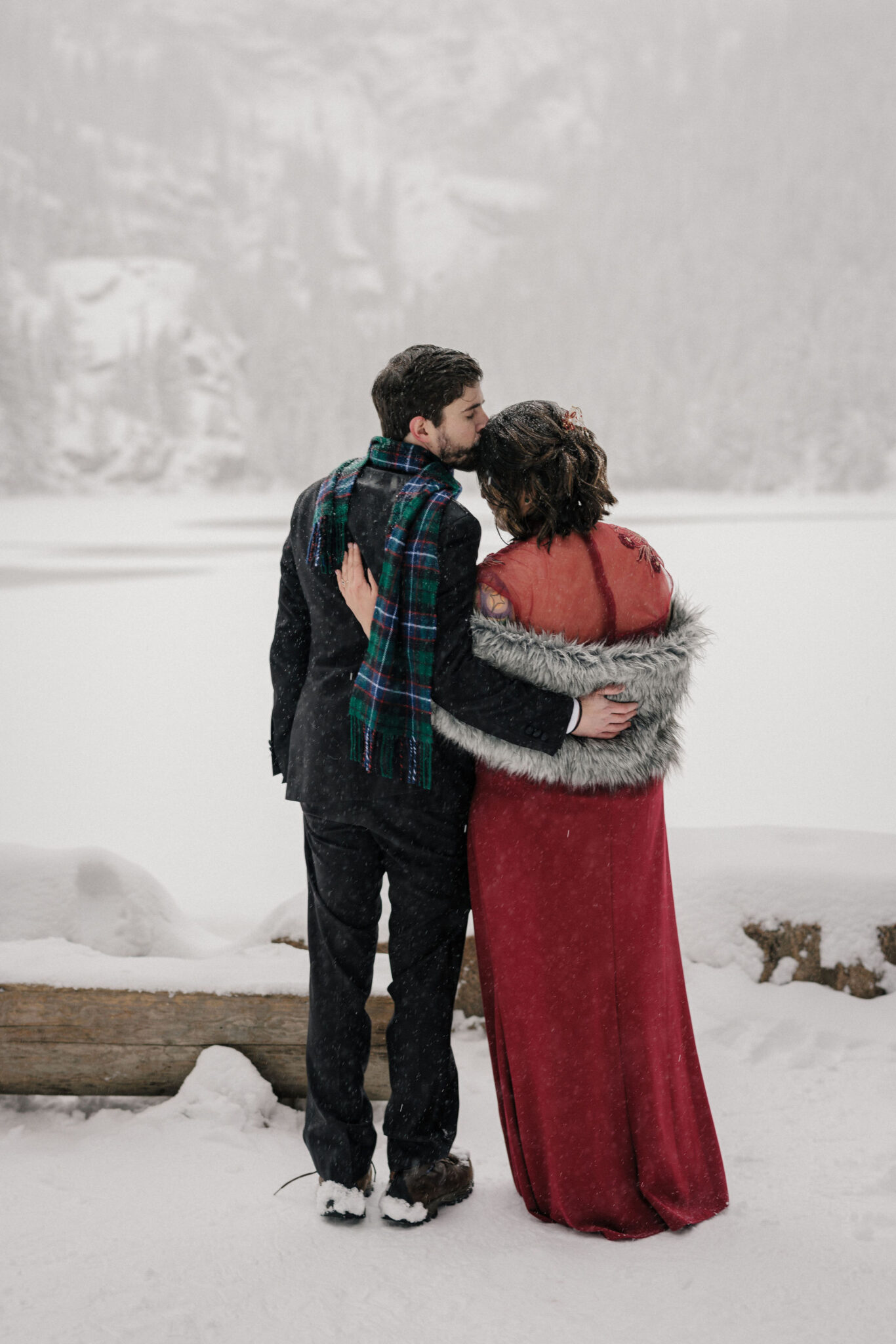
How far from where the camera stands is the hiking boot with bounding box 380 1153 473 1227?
1.58 metres

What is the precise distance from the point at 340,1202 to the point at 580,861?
0.65 m

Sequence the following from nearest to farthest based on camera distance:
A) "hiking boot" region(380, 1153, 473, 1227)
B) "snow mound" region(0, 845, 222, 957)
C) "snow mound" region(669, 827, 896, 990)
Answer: "hiking boot" region(380, 1153, 473, 1227) → "snow mound" region(669, 827, 896, 990) → "snow mound" region(0, 845, 222, 957)

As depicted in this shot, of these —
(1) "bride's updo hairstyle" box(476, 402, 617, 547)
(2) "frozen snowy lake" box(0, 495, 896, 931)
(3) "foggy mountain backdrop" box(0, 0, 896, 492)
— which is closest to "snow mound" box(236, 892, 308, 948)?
(2) "frozen snowy lake" box(0, 495, 896, 931)

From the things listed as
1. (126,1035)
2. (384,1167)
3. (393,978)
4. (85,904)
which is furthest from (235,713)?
(393,978)

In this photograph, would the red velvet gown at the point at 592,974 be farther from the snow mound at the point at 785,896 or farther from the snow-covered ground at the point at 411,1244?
the snow mound at the point at 785,896

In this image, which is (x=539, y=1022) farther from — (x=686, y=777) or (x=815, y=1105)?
(x=686, y=777)

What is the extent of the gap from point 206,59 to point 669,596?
343 feet

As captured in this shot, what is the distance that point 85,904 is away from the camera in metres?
2.51

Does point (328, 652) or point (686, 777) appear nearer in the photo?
point (328, 652)

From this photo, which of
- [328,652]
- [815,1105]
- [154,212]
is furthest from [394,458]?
[154,212]

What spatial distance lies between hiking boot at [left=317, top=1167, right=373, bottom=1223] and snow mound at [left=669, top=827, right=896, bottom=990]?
40.9 inches

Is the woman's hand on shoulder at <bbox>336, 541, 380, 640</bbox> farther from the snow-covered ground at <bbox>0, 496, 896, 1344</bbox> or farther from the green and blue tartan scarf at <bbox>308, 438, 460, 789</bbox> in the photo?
the snow-covered ground at <bbox>0, 496, 896, 1344</bbox>

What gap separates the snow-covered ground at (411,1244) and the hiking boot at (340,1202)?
0.02 meters

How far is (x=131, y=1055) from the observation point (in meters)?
1.93
